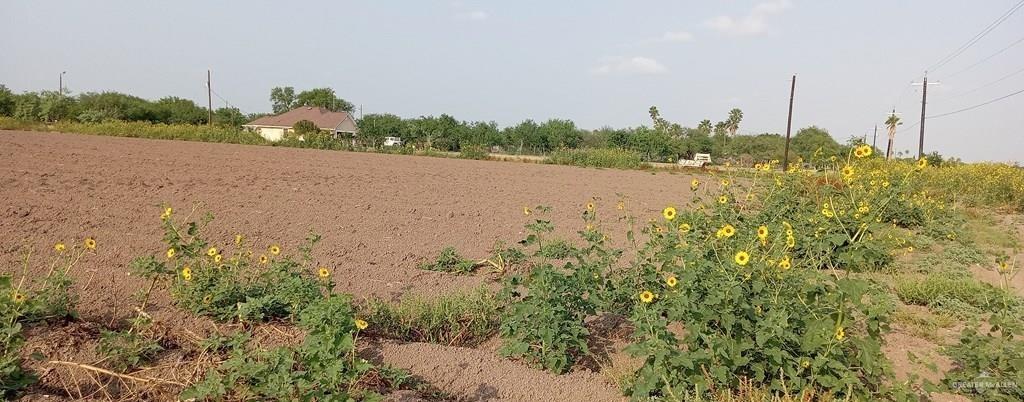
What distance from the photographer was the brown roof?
58103 mm

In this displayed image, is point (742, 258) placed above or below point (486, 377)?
above

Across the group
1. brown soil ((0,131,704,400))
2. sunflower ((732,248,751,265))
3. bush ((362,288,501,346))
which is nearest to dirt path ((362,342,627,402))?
brown soil ((0,131,704,400))

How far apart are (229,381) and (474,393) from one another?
3.68 ft

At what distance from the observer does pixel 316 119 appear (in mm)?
58719

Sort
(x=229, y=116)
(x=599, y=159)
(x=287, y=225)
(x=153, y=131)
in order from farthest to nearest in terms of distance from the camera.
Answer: (x=229, y=116) → (x=599, y=159) → (x=153, y=131) → (x=287, y=225)

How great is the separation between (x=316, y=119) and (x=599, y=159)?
3577 centimetres

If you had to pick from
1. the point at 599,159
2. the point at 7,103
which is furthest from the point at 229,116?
the point at 599,159

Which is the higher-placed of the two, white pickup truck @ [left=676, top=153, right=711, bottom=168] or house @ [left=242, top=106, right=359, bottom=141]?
house @ [left=242, top=106, right=359, bottom=141]

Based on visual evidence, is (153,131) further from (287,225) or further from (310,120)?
(287,225)

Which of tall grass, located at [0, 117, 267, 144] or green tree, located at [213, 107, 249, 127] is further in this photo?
green tree, located at [213, 107, 249, 127]

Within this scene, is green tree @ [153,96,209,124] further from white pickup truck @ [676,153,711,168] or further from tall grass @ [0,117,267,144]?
white pickup truck @ [676,153,711,168]

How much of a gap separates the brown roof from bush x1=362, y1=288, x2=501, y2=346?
55825mm

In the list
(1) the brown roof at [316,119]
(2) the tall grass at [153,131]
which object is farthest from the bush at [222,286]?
(1) the brown roof at [316,119]

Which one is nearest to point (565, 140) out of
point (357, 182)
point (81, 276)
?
point (357, 182)
